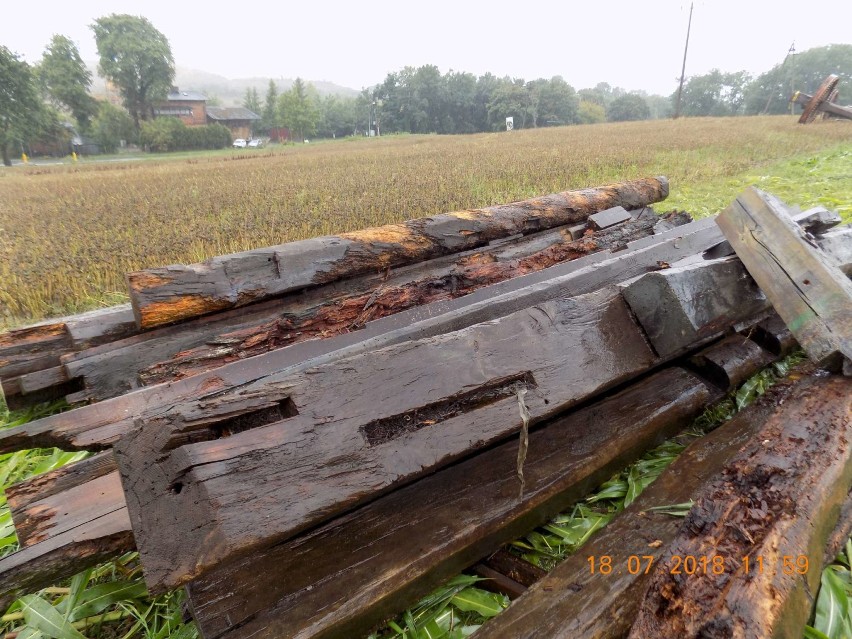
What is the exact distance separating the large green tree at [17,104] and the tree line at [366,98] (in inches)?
2.3

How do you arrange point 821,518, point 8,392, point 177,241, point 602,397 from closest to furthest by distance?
point 821,518, point 602,397, point 8,392, point 177,241

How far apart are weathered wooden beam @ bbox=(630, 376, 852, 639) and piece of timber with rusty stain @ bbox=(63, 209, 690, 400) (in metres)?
1.55

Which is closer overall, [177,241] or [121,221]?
[177,241]

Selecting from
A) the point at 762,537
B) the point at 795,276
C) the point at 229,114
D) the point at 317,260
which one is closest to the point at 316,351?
the point at 317,260

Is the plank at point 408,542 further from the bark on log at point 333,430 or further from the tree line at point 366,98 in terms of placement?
the tree line at point 366,98

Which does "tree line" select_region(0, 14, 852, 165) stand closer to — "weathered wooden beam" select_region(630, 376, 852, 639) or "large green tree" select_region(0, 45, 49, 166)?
"large green tree" select_region(0, 45, 49, 166)

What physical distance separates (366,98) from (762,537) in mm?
73004

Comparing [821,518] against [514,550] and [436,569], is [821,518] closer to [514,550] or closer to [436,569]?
[514,550]

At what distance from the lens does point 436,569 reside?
144 cm

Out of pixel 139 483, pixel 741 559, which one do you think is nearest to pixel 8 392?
pixel 139 483

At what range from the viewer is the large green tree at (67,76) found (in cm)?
3253

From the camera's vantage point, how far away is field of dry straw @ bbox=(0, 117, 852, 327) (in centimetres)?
521

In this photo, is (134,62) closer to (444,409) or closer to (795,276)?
(444,409)

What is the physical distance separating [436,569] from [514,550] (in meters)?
0.41
